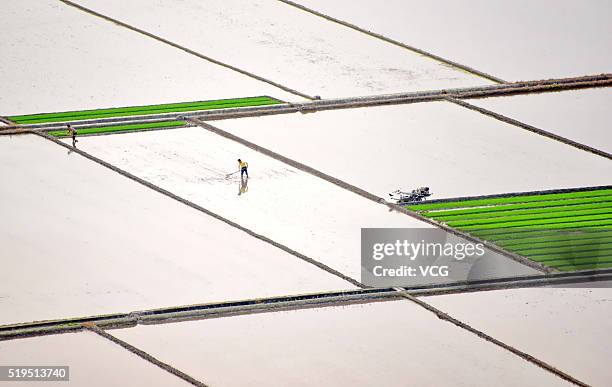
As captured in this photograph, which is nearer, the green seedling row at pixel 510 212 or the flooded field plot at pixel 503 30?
the green seedling row at pixel 510 212

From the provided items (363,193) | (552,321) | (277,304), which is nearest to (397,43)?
(363,193)

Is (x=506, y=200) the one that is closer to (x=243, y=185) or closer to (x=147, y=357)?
(x=243, y=185)

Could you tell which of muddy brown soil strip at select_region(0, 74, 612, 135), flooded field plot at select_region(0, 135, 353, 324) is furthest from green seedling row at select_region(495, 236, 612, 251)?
muddy brown soil strip at select_region(0, 74, 612, 135)

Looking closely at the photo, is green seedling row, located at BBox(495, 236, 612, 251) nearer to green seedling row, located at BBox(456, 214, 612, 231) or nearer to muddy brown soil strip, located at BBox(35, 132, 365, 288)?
green seedling row, located at BBox(456, 214, 612, 231)

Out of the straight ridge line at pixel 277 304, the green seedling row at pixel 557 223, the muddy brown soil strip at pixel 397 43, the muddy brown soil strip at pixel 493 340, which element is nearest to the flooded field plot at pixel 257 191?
the straight ridge line at pixel 277 304

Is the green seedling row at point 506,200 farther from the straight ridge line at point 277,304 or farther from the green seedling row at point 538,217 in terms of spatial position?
the straight ridge line at point 277,304

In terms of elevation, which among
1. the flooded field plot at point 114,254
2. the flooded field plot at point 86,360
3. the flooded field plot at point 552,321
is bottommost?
the flooded field plot at point 86,360

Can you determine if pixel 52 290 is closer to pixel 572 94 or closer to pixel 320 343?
pixel 320 343
